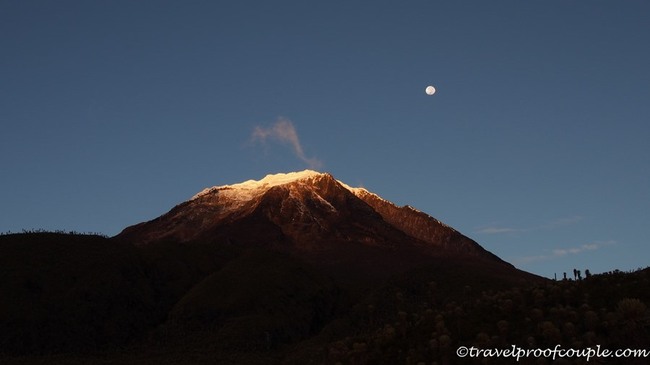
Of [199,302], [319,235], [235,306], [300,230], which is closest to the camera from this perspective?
[235,306]

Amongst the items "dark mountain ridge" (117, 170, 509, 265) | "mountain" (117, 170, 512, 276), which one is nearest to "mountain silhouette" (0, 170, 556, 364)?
"mountain" (117, 170, 512, 276)

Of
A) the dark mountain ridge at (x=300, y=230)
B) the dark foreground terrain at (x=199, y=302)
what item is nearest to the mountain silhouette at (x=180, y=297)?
the dark foreground terrain at (x=199, y=302)

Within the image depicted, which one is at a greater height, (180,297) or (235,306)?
(180,297)

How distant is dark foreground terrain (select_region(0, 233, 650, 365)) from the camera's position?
58.7 metres

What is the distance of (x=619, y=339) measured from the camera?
2325 cm

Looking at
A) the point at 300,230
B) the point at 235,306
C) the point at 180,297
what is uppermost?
the point at 300,230

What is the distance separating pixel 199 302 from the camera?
263ft

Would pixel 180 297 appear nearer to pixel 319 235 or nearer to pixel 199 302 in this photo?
pixel 199 302

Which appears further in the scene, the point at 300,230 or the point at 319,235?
the point at 300,230

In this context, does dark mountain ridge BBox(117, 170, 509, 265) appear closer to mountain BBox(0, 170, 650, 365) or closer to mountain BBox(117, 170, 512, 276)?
mountain BBox(117, 170, 512, 276)

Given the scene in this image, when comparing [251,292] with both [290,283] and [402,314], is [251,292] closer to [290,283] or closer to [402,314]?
[290,283]

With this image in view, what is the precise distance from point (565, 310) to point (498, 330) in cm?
292

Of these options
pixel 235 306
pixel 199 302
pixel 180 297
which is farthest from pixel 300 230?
pixel 235 306

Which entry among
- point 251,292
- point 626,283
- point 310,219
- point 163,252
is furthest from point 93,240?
point 310,219
